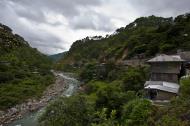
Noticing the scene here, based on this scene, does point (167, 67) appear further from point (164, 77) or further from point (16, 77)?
point (16, 77)

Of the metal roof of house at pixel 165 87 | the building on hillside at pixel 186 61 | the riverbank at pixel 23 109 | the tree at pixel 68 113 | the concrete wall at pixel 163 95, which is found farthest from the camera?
the riverbank at pixel 23 109

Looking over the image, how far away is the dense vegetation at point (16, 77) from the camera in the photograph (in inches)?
1719

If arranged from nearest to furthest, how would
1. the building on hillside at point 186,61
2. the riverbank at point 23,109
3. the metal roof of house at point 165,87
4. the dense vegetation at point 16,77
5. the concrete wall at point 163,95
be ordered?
the concrete wall at point 163,95 < the metal roof of house at point 165,87 < the building on hillside at point 186,61 < the riverbank at point 23,109 < the dense vegetation at point 16,77

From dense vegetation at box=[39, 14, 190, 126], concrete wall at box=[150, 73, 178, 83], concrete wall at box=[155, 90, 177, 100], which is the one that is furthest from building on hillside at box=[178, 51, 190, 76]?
dense vegetation at box=[39, 14, 190, 126]

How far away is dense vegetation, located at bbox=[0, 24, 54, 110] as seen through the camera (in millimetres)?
43656

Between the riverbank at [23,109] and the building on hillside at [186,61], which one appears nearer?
the building on hillside at [186,61]

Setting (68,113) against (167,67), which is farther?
(167,67)

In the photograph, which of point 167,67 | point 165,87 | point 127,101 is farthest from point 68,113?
point 167,67

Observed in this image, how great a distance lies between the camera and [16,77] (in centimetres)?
5531

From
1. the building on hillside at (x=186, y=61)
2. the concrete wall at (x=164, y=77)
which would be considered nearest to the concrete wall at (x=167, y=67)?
the concrete wall at (x=164, y=77)

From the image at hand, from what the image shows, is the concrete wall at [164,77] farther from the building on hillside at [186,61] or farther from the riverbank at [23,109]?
the riverbank at [23,109]

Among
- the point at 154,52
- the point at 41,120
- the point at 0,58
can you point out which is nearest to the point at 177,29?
the point at 154,52

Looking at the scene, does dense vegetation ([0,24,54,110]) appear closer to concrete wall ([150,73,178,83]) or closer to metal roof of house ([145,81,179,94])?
concrete wall ([150,73,178,83])

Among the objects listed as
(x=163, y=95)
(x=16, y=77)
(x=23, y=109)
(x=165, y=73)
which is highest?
(x=165, y=73)
